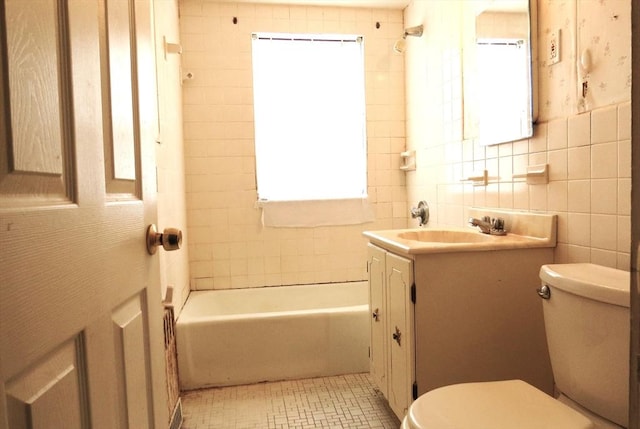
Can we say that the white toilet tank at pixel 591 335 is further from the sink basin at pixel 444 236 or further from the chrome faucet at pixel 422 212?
the chrome faucet at pixel 422 212

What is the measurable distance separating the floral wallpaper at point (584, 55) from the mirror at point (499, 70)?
56 mm

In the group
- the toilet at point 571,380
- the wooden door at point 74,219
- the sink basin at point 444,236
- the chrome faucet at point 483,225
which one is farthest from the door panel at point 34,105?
the chrome faucet at point 483,225

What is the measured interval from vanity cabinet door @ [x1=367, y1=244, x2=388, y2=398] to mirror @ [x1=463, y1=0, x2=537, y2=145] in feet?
2.55

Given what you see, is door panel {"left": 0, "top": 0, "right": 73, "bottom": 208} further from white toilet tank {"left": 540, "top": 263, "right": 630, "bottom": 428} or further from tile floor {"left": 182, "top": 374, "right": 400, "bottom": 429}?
tile floor {"left": 182, "top": 374, "right": 400, "bottom": 429}

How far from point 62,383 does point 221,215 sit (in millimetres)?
2611

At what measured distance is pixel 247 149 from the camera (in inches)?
123

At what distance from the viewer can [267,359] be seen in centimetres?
250

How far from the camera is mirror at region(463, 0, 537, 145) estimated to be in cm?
178

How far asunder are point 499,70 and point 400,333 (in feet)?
4.18

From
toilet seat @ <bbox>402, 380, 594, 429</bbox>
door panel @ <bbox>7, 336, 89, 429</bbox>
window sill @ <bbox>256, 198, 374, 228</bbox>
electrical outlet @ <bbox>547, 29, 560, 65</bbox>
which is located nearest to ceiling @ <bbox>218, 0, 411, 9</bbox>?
window sill @ <bbox>256, 198, 374, 228</bbox>

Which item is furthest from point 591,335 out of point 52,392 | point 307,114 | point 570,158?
point 307,114

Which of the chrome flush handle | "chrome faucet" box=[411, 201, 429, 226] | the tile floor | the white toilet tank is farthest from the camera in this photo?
"chrome faucet" box=[411, 201, 429, 226]

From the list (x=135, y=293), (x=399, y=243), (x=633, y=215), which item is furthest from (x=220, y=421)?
(x=633, y=215)

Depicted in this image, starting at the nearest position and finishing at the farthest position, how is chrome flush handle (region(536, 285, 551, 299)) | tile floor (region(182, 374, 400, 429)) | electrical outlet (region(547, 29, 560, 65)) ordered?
chrome flush handle (region(536, 285, 551, 299)), electrical outlet (region(547, 29, 560, 65)), tile floor (region(182, 374, 400, 429))
